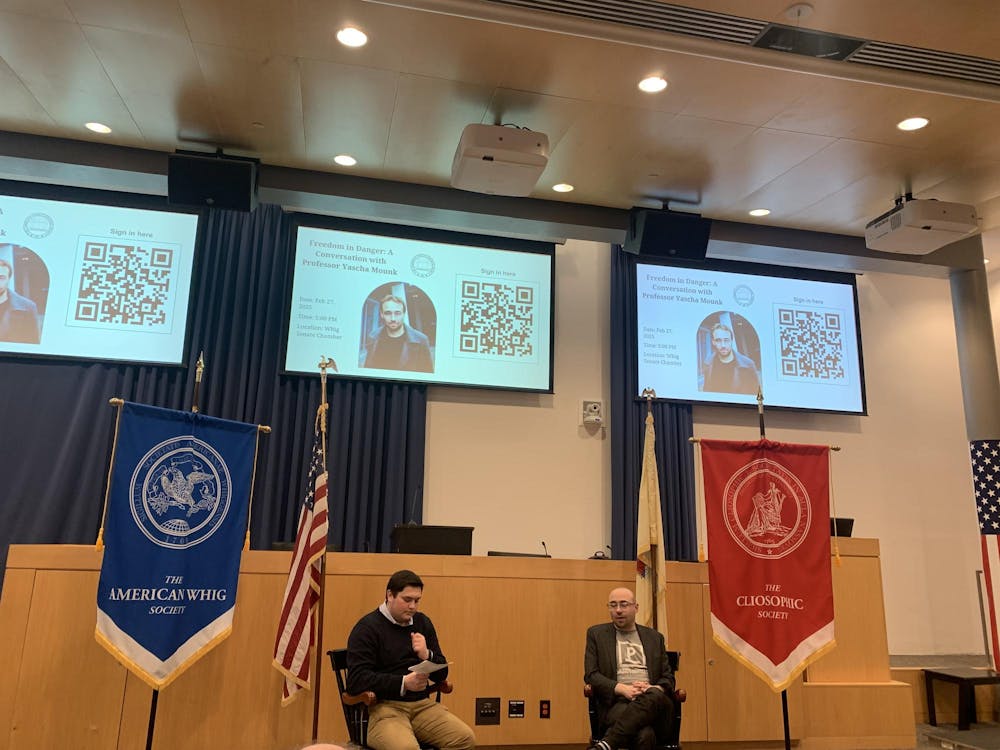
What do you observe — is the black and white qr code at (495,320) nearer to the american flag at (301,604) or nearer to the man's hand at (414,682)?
the american flag at (301,604)

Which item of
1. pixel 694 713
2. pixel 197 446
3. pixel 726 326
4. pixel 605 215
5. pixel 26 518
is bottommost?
pixel 694 713

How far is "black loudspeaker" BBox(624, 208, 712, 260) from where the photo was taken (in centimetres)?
605

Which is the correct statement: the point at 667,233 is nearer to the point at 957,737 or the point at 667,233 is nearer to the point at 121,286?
the point at 957,737

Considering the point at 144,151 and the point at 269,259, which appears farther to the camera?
the point at 269,259

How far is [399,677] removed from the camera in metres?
3.71

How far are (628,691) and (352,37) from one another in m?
3.83

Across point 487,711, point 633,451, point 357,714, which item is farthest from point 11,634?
point 633,451

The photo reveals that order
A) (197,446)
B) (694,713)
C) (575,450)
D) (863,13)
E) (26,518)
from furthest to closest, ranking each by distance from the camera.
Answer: (575,450) → (26,518) → (694,713) → (197,446) → (863,13)

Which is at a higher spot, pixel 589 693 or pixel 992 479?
pixel 992 479

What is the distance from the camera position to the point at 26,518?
5.99 m

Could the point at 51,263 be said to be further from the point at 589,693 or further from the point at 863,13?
the point at 863,13

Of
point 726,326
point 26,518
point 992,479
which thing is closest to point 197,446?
point 26,518

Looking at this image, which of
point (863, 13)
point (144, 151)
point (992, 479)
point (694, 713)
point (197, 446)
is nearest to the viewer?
point (863, 13)

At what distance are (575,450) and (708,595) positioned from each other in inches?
92.3
